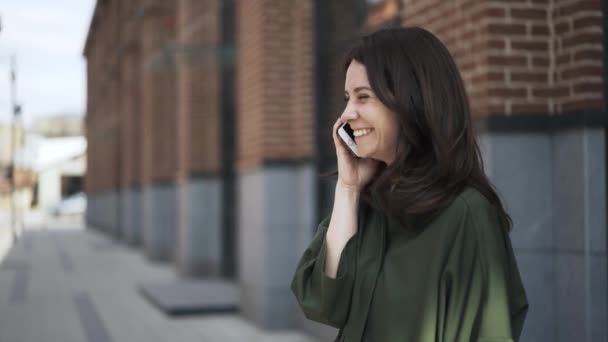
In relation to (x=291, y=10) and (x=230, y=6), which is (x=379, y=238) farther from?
(x=230, y=6)

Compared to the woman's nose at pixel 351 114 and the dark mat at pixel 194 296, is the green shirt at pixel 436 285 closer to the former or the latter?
the woman's nose at pixel 351 114

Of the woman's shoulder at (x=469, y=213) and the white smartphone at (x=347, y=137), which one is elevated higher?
the white smartphone at (x=347, y=137)

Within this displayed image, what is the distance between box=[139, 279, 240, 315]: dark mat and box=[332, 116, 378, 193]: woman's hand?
713 cm

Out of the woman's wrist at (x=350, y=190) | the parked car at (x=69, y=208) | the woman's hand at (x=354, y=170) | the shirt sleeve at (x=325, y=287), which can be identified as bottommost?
the parked car at (x=69, y=208)

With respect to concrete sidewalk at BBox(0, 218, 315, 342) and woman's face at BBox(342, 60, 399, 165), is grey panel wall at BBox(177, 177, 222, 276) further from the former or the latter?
woman's face at BBox(342, 60, 399, 165)

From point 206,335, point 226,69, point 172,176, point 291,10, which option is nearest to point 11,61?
point 226,69

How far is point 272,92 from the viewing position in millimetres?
7945

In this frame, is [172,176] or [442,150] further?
[172,176]

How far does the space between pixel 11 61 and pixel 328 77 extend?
4606mm

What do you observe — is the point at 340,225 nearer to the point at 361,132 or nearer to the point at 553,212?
the point at 361,132

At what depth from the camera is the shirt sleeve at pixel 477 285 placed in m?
1.66

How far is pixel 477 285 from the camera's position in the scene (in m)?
1.66

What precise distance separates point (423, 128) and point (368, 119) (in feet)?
0.43

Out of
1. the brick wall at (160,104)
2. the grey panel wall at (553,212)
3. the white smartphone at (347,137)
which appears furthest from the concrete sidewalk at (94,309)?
the white smartphone at (347,137)
